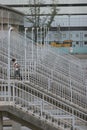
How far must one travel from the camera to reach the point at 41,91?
744 inches

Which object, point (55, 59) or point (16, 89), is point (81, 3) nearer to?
point (55, 59)

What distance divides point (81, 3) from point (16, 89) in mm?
69283

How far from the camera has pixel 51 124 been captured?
615 inches

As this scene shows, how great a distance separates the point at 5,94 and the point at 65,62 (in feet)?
40.9

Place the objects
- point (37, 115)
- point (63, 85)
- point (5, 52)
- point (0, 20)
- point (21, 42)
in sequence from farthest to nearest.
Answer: point (0, 20) → point (21, 42) → point (5, 52) → point (63, 85) → point (37, 115)

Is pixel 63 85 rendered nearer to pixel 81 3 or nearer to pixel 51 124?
pixel 51 124

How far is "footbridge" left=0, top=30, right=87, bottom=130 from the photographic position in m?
15.6

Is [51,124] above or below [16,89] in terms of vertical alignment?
below

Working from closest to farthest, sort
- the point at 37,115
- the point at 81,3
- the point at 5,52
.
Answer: the point at 37,115, the point at 5,52, the point at 81,3

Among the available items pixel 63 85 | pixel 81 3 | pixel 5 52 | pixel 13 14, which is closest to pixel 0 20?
pixel 13 14

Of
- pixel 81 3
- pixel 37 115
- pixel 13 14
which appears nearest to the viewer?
pixel 37 115

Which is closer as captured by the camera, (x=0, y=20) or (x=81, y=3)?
(x=0, y=20)

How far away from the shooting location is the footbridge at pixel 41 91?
15.6 meters

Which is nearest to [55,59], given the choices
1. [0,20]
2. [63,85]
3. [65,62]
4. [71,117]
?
[65,62]
